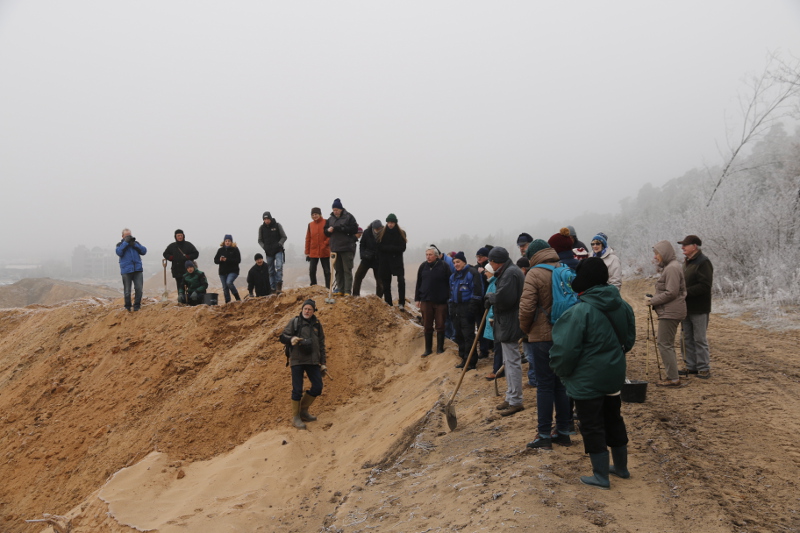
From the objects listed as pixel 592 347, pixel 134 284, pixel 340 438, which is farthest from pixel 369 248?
pixel 592 347

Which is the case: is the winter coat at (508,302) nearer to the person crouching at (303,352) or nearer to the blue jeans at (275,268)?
the person crouching at (303,352)

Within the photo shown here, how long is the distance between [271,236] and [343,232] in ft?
7.12

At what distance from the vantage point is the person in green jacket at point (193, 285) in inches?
472

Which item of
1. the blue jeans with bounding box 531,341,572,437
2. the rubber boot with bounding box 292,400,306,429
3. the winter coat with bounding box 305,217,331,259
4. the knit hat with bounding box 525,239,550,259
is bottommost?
the rubber boot with bounding box 292,400,306,429

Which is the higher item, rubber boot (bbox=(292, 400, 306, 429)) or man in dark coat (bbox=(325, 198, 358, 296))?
man in dark coat (bbox=(325, 198, 358, 296))

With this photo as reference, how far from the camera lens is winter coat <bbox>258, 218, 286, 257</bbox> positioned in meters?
11.4

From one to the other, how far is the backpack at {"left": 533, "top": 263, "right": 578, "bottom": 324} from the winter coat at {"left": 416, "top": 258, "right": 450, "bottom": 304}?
3.83 m

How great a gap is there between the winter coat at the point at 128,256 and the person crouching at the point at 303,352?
605 cm

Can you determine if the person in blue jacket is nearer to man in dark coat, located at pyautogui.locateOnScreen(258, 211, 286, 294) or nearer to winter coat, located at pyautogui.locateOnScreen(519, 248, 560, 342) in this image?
man in dark coat, located at pyautogui.locateOnScreen(258, 211, 286, 294)

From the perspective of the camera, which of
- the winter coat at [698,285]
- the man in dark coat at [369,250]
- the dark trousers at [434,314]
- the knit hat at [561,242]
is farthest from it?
the man in dark coat at [369,250]

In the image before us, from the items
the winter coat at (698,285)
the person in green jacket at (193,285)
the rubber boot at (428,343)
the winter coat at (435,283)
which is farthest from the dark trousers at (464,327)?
the person in green jacket at (193,285)

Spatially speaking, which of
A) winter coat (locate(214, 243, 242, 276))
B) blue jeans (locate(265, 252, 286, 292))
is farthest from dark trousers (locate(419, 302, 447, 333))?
winter coat (locate(214, 243, 242, 276))

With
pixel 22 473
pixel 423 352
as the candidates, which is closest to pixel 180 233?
pixel 22 473

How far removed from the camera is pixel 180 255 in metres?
12.0
